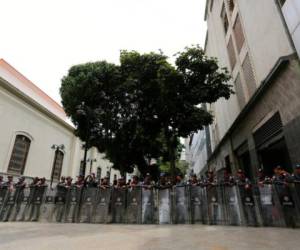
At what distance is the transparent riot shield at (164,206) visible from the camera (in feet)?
29.2

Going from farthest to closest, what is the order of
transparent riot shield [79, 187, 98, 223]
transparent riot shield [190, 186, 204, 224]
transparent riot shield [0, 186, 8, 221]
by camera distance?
transparent riot shield [0, 186, 8, 221] < transparent riot shield [79, 187, 98, 223] < transparent riot shield [190, 186, 204, 224]

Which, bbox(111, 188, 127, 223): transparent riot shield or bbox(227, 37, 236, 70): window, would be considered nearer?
bbox(111, 188, 127, 223): transparent riot shield

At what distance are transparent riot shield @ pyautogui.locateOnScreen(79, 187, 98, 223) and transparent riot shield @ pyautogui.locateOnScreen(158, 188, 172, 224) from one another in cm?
308

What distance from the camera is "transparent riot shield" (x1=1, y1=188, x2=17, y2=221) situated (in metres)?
10.2

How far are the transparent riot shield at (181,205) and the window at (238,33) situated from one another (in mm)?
11783

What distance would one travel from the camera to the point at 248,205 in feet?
26.7

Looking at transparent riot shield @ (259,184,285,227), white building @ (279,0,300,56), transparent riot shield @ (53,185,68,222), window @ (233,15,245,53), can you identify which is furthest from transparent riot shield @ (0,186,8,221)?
window @ (233,15,245,53)

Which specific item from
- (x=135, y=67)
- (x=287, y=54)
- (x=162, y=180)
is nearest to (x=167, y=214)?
(x=162, y=180)

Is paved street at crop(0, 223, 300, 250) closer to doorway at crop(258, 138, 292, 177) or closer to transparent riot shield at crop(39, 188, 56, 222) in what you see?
transparent riot shield at crop(39, 188, 56, 222)

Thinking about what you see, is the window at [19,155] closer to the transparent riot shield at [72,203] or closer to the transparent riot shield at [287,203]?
the transparent riot shield at [72,203]

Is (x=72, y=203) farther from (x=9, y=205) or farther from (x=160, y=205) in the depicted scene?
(x=160, y=205)

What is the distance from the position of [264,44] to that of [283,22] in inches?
79.8

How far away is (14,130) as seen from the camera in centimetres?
1786

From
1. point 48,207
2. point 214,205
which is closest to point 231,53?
point 214,205
